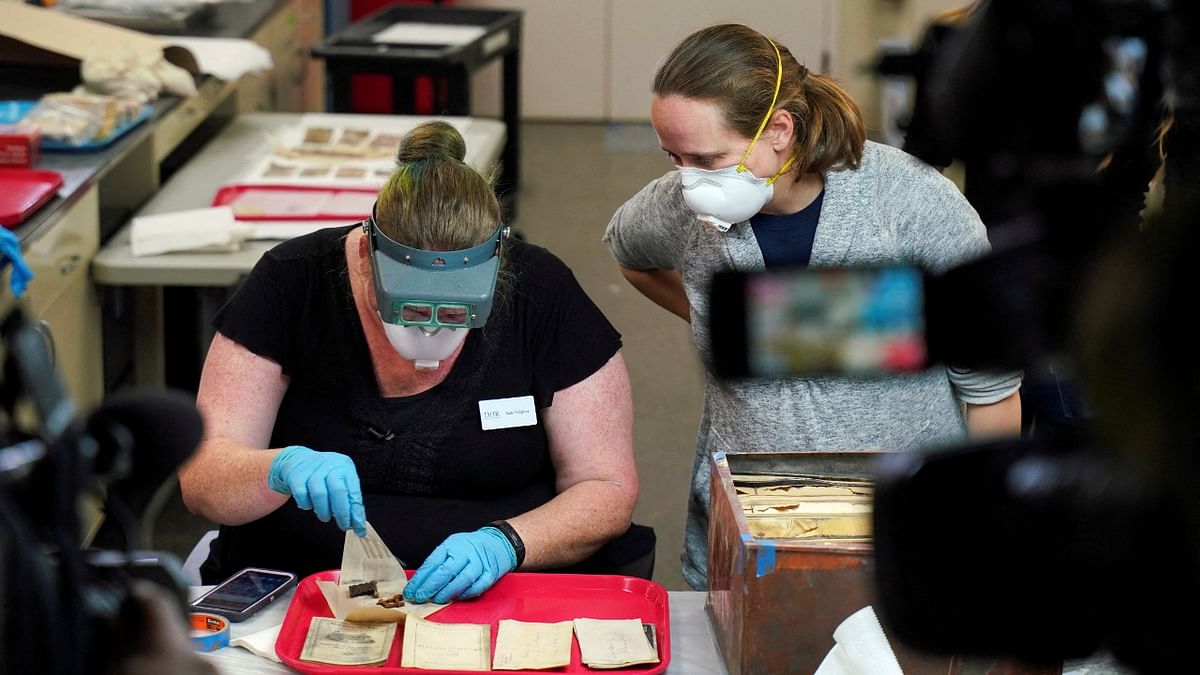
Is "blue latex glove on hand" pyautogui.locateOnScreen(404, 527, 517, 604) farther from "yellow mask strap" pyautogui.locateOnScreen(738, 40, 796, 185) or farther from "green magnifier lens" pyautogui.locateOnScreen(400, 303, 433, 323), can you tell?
"yellow mask strap" pyautogui.locateOnScreen(738, 40, 796, 185)

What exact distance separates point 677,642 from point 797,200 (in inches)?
28.8

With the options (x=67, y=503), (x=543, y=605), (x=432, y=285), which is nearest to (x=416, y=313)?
(x=432, y=285)

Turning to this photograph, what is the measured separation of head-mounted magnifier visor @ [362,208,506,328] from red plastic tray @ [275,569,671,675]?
373 mm

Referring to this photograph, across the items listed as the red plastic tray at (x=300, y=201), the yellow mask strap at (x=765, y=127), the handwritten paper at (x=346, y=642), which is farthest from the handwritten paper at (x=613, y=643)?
the red plastic tray at (x=300, y=201)

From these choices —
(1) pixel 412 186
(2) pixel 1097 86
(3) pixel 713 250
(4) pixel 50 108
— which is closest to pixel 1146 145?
(2) pixel 1097 86

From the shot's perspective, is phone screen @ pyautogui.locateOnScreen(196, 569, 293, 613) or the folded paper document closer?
phone screen @ pyautogui.locateOnScreen(196, 569, 293, 613)

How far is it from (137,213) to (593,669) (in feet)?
8.02

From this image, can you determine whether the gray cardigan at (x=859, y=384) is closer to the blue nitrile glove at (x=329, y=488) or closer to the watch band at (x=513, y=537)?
the watch band at (x=513, y=537)

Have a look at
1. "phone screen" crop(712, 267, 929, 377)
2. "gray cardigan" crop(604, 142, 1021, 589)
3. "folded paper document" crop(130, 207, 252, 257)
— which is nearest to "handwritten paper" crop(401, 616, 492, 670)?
"gray cardigan" crop(604, 142, 1021, 589)

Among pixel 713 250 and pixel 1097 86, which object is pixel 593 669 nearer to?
pixel 713 250

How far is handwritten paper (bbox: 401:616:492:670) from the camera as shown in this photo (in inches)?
65.6

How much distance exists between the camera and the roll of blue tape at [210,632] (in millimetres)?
1696

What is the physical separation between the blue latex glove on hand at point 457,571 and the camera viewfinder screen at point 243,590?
0.20 metres

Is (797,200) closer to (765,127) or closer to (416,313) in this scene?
(765,127)
